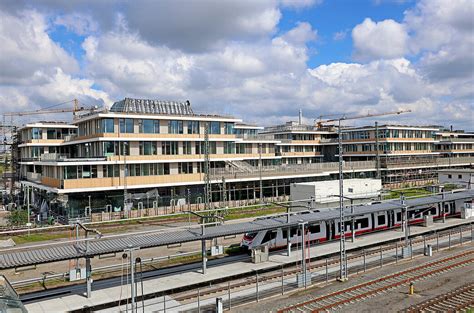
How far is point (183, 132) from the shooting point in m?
62.6

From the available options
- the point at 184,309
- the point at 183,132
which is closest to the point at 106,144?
the point at 183,132

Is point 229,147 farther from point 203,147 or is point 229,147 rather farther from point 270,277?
point 270,277

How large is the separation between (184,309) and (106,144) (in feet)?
124

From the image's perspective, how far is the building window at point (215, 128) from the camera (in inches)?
2566

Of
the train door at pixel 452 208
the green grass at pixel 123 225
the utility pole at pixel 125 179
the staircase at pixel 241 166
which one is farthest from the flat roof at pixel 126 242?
the staircase at pixel 241 166

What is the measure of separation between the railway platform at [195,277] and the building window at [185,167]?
97.6ft

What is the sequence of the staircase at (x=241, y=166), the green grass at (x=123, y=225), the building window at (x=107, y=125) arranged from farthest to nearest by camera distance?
the staircase at (x=241, y=166), the building window at (x=107, y=125), the green grass at (x=123, y=225)

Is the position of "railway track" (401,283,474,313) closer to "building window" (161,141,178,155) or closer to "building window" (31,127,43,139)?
"building window" (161,141,178,155)

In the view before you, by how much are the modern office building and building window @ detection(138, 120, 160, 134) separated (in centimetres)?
14

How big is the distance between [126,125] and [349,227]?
33.8 m

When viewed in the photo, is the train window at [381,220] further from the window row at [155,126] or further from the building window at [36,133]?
the building window at [36,133]

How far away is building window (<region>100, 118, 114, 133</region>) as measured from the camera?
183 ft

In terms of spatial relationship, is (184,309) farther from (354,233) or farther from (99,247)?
(354,233)

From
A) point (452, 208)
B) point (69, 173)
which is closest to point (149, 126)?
point (69, 173)
